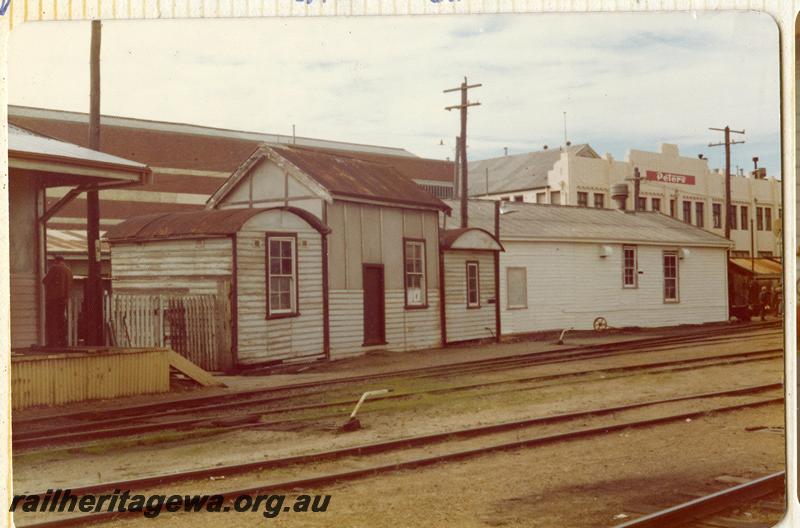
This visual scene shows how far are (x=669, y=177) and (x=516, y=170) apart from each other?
39.9 inches

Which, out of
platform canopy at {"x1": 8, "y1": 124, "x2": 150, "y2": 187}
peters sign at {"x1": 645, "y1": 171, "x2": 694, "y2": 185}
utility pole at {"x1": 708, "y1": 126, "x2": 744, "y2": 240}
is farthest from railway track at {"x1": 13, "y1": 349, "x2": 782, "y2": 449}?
platform canopy at {"x1": 8, "y1": 124, "x2": 150, "y2": 187}

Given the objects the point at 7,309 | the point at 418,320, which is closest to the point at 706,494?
the point at 418,320

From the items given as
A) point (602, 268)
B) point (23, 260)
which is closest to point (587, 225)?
point (602, 268)

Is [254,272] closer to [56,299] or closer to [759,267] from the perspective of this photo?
[56,299]

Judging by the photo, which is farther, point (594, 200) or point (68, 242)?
point (594, 200)

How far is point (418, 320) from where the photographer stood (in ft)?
18.2

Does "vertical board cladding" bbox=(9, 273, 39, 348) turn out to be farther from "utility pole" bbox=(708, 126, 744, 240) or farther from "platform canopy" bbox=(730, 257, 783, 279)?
"platform canopy" bbox=(730, 257, 783, 279)

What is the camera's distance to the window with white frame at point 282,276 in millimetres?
5199

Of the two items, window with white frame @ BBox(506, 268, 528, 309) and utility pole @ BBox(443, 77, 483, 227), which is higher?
utility pole @ BBox(443, 77, 483, 227)

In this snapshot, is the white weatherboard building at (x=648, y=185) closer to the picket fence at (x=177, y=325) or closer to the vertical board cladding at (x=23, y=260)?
the picket fence at (x=177, y=325)

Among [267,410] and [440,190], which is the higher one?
[440,190]

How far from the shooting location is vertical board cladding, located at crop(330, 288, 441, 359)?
5277 mm

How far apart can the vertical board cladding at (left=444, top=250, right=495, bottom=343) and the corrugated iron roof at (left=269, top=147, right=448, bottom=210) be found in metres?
0.42

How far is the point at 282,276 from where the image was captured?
5301 millimetres
